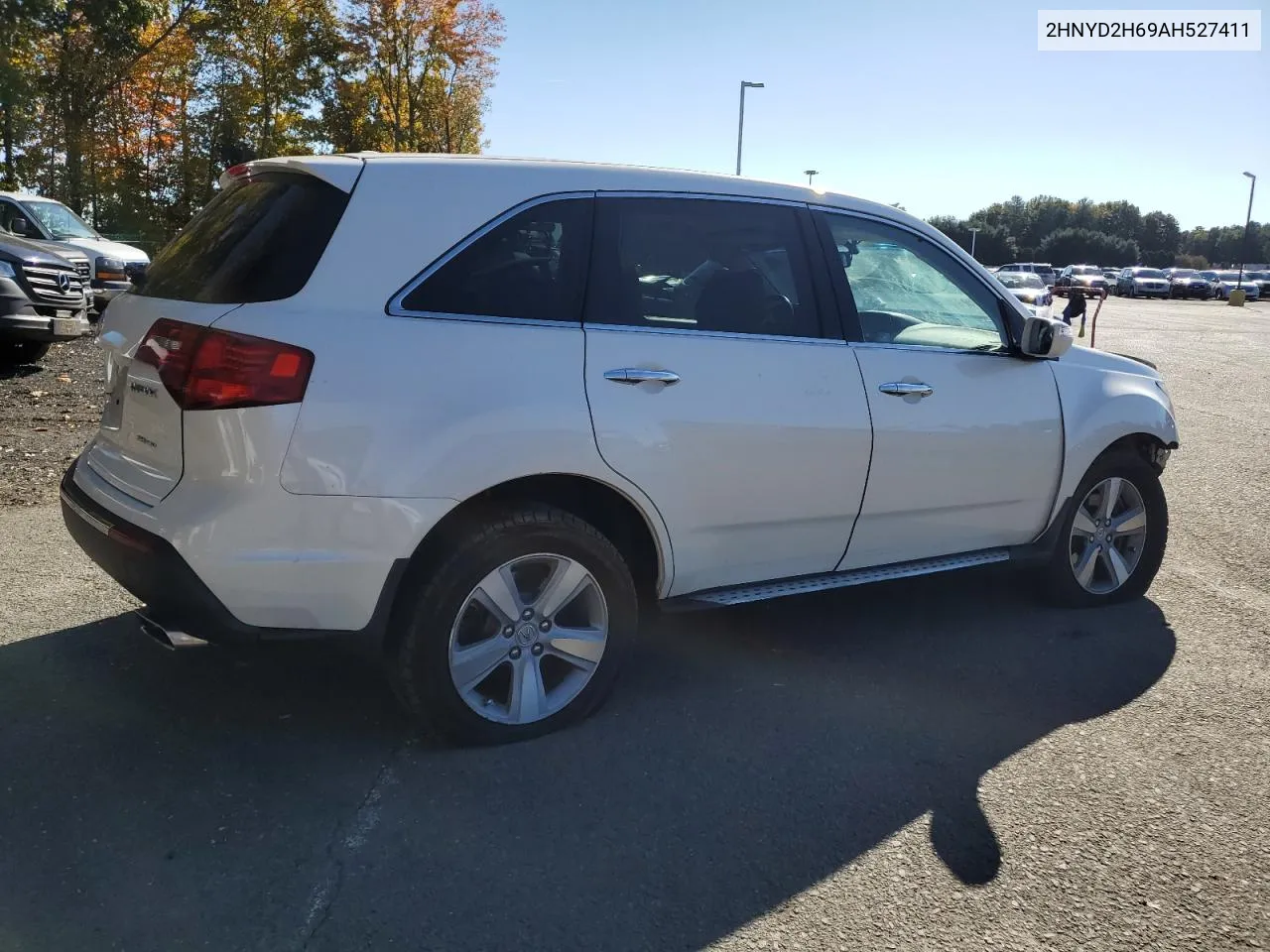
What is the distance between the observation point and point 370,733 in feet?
12.1

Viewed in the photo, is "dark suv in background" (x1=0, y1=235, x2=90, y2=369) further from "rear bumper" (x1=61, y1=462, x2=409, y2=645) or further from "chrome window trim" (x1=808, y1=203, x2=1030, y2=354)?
"chrome window trim" (x1=808, y1=203, x2=1030, y2=354)

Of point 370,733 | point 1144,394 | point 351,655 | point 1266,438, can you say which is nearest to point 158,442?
point 351,655

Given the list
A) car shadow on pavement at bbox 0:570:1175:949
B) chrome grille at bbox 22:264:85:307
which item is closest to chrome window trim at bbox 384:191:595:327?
car shadow on pavement at bbox 0:570:1175:949

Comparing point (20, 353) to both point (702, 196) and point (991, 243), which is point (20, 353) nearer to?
point (702, 196)

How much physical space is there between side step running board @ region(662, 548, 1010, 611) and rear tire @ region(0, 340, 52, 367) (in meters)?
9.31

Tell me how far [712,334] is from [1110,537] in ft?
8.24

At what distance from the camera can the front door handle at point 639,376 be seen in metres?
3.59

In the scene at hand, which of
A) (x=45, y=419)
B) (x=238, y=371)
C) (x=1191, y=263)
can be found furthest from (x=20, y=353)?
(x=1191, y=263)

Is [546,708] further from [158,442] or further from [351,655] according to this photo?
[158,442]

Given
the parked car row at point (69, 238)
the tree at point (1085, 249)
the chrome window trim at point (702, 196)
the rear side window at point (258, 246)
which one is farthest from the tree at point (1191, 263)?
the rear side window at point (258, 246)

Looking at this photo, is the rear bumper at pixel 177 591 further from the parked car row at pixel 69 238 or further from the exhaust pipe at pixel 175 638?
the parked car row at pixel 69 238

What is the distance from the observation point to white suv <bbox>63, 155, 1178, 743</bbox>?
10.4 feet

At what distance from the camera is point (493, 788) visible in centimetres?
335

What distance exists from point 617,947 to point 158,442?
1.98 metres
